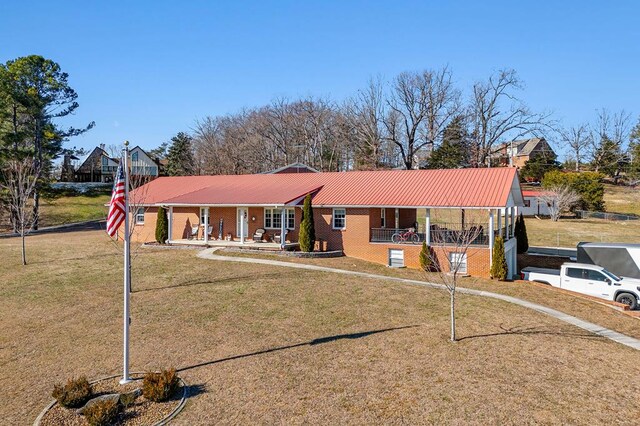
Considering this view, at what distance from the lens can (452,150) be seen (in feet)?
182

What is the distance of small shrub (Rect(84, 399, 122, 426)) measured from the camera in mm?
7762

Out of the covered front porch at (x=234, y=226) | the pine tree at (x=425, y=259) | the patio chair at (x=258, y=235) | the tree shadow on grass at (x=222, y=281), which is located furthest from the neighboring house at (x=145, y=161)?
the pine tree at (x=425, y=259)

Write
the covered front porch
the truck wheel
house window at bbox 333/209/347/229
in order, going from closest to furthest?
1. the truck wheel
2. house window at bbox 333/209/347/229
3. the covered front porch

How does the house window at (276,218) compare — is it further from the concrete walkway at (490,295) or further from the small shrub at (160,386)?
the small shrub at (160,386)

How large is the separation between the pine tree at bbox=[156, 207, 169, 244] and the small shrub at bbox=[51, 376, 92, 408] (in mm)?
21505

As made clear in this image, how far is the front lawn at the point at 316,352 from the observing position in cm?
851

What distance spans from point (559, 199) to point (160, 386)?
48.8 metres

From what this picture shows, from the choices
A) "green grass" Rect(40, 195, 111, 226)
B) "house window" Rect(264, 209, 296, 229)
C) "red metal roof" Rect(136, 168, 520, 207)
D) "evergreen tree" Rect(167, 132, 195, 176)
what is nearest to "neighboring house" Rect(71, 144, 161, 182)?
"evergreen tree" Rect(167, 132, 195, 176)

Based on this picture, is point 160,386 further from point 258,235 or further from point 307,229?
point 258,235

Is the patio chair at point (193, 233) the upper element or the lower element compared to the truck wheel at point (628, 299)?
upper

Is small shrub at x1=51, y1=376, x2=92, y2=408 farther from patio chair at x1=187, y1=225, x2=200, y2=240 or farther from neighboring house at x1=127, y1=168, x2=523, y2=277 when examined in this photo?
patio chair at x1=187, y1=225, x2=200, y2=240

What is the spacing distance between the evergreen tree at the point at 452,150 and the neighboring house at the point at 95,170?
53946mm

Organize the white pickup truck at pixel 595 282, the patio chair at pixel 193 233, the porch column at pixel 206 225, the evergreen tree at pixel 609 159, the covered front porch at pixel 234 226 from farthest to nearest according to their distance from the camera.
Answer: the evergreen tree at pixel 609 159 < the patio chair at pixel 193 233 < the porch column at pixel 206 225 < the covered front porch at pixel 234 226 < the white pickup truck at pixel 595 282

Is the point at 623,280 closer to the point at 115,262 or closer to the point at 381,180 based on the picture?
the point at 381,180
